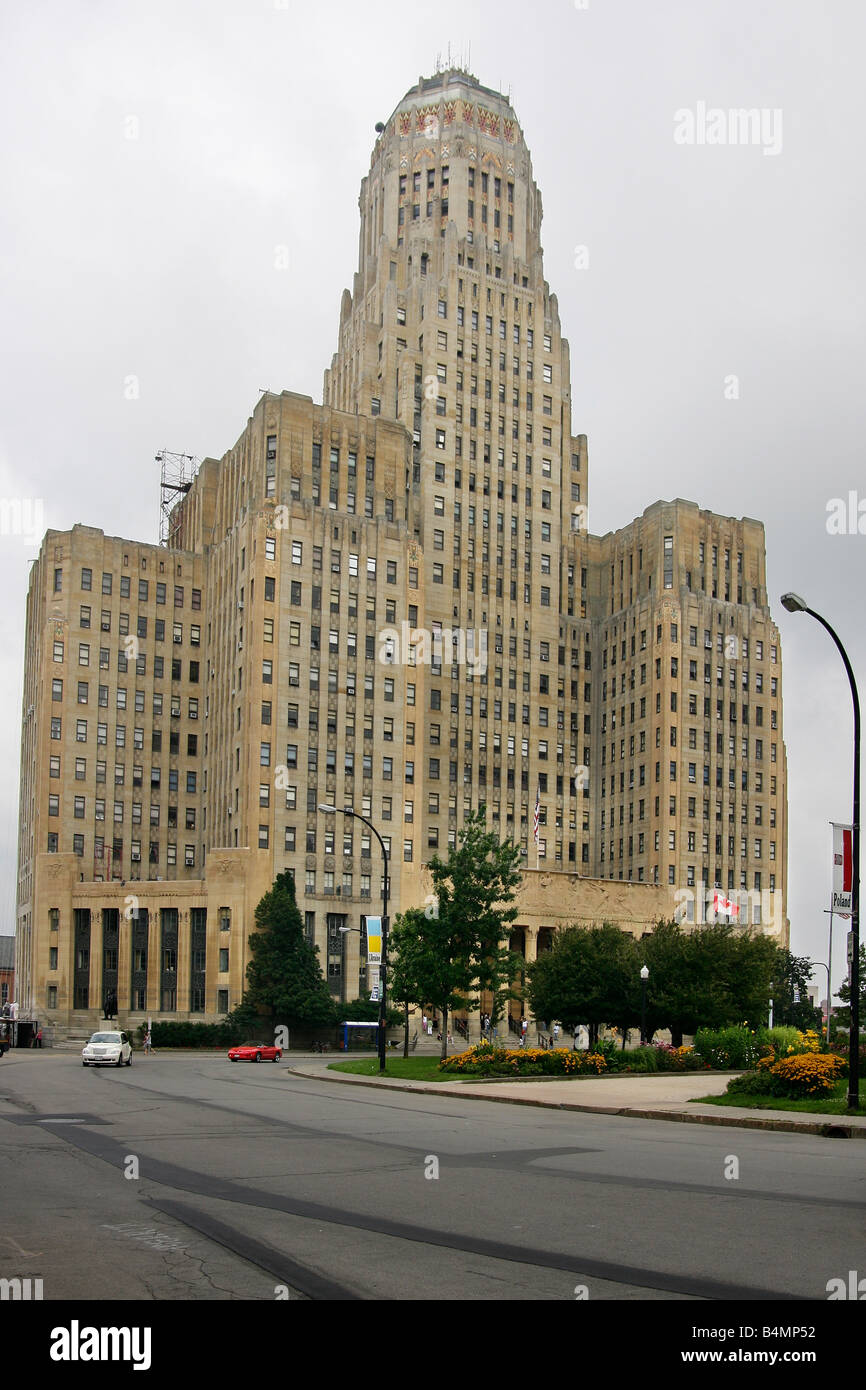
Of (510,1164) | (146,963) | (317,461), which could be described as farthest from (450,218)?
(510,1164)

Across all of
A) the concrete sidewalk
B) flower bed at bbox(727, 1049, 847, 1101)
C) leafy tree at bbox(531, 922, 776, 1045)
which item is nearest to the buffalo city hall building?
leafy tree at bbox(531, 922, 776, 1045)

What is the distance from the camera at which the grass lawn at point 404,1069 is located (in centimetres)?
4003

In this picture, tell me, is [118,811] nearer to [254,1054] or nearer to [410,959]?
[254,1054]

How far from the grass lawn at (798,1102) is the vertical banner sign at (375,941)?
56.0ft

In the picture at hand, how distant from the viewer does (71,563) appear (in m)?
110

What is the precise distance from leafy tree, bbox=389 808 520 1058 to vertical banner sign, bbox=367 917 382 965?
200 cm

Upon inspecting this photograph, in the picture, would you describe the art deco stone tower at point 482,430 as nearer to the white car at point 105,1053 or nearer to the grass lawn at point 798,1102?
the white car at point 105,1053

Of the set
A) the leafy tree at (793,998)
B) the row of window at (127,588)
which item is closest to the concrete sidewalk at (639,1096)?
the leafy tree at (793,998)

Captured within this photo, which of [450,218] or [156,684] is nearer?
[156,684]

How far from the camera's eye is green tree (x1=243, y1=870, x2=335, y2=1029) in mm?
86938

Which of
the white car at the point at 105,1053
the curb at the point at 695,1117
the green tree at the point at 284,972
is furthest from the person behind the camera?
the green tree at the point at 284,972
